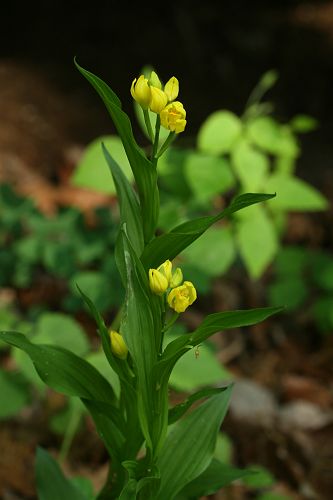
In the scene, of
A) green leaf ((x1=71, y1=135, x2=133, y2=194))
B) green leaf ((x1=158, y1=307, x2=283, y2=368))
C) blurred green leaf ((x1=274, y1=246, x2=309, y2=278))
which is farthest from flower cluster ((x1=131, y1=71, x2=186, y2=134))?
blurred green leaf ((x1=274, y1=246, x2=309, y2=278))

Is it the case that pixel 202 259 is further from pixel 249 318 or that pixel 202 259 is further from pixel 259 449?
pixel 249 318

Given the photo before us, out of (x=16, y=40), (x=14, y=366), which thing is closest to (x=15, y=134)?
(x=16, y=40)

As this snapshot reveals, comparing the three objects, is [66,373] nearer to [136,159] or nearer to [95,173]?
[136,159]

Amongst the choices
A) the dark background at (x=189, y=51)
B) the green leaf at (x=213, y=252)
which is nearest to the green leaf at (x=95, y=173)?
the green leaf at (x=213, y=252)

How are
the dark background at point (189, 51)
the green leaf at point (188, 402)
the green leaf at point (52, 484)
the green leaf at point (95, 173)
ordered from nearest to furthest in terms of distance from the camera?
the green leaf at point (188, 402), the green leaf at point (52, 484), the green leaf at point (95, 173), the dark background at point (189, 51)

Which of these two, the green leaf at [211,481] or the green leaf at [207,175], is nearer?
the green leaf at [211,481]

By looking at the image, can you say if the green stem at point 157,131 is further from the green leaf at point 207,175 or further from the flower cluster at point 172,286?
the green leaf at point 207,175
